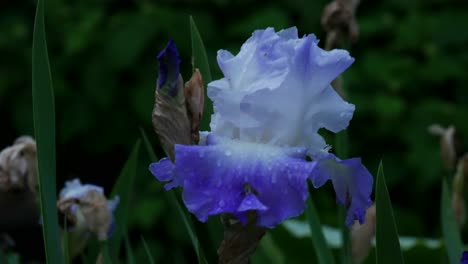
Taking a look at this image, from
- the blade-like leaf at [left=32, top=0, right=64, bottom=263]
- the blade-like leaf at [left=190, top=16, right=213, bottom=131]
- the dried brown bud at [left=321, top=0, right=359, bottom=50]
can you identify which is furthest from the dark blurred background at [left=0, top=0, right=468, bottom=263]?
the blade-like leaf at [left=32, top=0, right=64, bottom=263]

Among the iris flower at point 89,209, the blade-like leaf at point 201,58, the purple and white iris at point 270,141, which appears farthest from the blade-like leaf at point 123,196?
the purple and white iris at point 270,141

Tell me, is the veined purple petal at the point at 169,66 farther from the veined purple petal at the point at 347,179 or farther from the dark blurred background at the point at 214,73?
the dark blurred background at the point at 214,73

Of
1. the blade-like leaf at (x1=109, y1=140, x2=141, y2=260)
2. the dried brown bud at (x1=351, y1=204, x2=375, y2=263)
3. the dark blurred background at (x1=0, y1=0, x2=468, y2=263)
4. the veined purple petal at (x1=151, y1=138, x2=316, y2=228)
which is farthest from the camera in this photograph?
the dark blurred background at (x1=0, y1=0, x2=468, y2=263)

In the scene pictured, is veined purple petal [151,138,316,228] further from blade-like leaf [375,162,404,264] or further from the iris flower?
the iris flower

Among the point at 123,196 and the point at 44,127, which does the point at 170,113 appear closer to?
the point at 44,127

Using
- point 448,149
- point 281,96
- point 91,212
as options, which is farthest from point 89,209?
point 448,149
